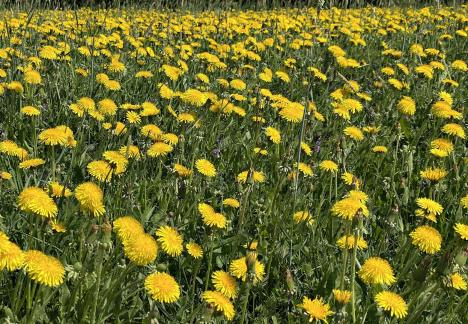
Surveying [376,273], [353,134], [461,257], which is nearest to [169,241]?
[376,273]

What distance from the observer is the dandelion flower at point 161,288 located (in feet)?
4.57

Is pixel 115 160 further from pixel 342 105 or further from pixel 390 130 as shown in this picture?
pixel 390 130

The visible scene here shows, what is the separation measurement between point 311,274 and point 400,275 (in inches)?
12.4

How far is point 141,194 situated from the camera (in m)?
2.32

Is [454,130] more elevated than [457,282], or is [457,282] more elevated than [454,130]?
[454,130]

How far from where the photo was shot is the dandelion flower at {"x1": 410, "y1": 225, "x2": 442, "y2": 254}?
1727mm

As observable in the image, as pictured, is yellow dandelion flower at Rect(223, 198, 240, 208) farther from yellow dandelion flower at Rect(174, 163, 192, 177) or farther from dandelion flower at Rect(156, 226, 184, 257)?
dandelion flower at Rect(156, 226, 184, 257)

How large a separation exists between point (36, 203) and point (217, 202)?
1.07 m

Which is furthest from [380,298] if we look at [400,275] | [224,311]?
[224,311]

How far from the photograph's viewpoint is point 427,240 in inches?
68.3

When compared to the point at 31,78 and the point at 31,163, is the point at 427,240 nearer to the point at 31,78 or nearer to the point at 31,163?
the point at 31,163

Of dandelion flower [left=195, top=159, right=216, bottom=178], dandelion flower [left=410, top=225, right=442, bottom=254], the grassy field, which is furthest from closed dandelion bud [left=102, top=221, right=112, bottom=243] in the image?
dandelion flower [left=410, top=225, right=442, bottom=254]

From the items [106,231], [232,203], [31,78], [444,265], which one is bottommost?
[232,203]

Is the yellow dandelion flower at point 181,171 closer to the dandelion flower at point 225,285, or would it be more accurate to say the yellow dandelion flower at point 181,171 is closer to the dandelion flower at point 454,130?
the dandelion flower at point 225,285
